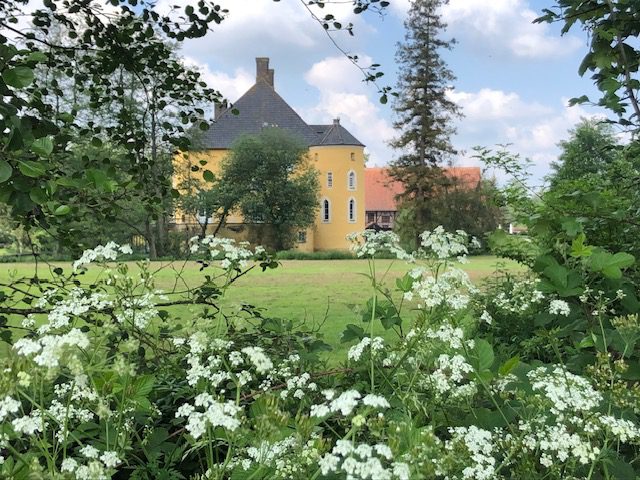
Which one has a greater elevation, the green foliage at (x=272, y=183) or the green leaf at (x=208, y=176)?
the green foliage at (x=272, y=183)

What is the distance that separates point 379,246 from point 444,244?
0.85ft

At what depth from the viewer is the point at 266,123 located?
153 feet

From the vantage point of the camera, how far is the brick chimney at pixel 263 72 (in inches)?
1978

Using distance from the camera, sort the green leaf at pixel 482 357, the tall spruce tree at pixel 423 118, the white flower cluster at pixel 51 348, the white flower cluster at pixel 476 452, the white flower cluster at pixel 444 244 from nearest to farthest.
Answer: the white flower cluster at pixel 51 348
the white flower cluster at pixel 476 452
the green leaf at pixel 482 357
the white flower cluster at pixel 444 244
the tall spruce tree at pixel 423 118

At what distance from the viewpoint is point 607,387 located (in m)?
1.70

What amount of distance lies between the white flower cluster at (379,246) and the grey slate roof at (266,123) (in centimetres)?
4280

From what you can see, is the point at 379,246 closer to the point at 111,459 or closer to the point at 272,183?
the point at 111,459

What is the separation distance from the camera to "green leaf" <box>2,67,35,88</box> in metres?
1.47

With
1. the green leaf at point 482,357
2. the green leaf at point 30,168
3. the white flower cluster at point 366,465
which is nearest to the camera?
the white flower cluster at point 366,465

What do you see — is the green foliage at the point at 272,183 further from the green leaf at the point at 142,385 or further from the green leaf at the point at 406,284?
the green leaf at the point at 142,385

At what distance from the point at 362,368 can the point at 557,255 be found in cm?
106

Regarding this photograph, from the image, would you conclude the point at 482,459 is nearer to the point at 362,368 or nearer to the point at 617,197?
the point at 362,368

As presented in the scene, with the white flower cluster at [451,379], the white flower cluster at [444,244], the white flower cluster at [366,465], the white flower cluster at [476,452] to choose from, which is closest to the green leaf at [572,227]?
the white flower cluster at [444,244]

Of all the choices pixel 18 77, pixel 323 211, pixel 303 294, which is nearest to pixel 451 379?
pixel 18 77
